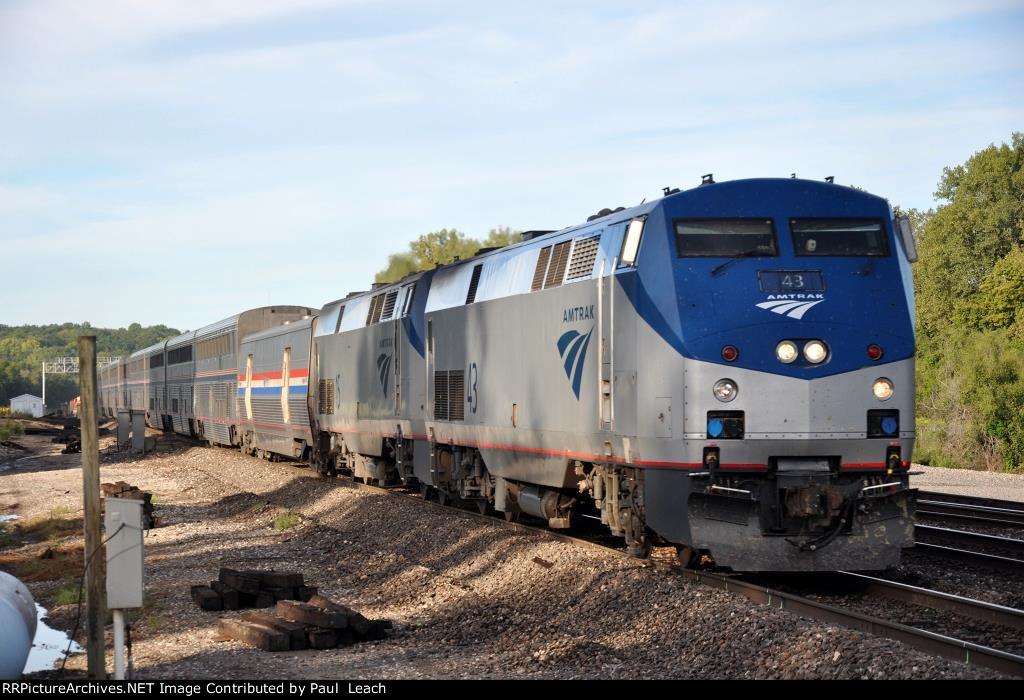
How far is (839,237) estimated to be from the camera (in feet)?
38.8

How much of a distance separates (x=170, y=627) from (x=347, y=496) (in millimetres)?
11285

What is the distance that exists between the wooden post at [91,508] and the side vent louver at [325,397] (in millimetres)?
18199

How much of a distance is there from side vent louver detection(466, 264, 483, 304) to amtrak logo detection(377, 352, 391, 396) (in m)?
4.86

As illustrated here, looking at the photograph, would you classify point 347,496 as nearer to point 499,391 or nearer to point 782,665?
point 499,391

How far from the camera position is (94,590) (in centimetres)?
925

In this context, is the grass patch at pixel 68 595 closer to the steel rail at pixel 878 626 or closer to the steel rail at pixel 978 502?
the steel rail at pixel 878 626

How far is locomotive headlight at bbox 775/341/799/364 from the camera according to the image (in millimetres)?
11188

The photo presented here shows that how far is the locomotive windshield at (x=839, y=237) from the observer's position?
38.4ft

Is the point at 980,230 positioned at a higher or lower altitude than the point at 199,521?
higher

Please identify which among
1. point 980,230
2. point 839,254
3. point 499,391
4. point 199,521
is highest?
point 980,230

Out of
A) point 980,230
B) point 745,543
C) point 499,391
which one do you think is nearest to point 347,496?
point 499,391

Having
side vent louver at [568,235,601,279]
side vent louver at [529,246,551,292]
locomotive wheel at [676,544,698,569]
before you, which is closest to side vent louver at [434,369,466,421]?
side vent louver at [529,246,551,292]

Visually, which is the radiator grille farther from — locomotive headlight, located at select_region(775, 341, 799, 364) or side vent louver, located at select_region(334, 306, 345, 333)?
side vent louver, located at select_region(334, 306, 345, 333)
